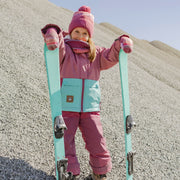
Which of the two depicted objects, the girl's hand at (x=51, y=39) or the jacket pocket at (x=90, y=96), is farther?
the jacket pocket at (x=90, y=96)

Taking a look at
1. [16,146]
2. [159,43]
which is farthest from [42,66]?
[159,43]

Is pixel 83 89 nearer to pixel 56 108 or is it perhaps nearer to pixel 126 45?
pixel 56 108

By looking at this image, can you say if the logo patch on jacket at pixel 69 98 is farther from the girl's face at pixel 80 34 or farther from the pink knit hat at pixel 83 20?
the pink knit hat at pixel 83 20

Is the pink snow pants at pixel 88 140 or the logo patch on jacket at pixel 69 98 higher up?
the logo patch on jacket at pixel 69 98

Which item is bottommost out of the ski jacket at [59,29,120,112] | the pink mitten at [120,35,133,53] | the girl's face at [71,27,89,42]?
the ski jacket at [59,29,120,112]

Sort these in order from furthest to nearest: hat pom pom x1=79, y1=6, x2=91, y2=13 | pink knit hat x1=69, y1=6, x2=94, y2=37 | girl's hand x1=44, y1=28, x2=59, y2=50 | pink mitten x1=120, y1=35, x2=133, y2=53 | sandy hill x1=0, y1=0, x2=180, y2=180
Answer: sandy hill x1=0, y1=0, x2=180, y2=180
hat pom pom x1=79, y1=6, x2=91, y2=13
pink knit hat x1=69, y1=6, x2=94, y2=37
pink mitten x1=120, y1=35, x2=133, y2=53
girl's hand x1=44, y1=28, x2=59, y2=50

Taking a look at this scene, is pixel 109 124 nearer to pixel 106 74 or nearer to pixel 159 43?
pixel 106 74

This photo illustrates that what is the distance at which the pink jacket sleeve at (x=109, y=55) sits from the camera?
2816mm

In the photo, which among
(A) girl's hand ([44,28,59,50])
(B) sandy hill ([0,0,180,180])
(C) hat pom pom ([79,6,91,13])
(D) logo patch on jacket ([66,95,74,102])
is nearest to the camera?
(A) girl's hand ([44,28,59,50])

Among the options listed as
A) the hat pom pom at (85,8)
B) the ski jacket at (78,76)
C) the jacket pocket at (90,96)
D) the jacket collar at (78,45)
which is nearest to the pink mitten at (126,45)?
the ski jacket at (78,76)

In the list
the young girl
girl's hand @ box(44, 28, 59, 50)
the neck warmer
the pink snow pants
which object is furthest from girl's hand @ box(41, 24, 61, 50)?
the pink snow pants

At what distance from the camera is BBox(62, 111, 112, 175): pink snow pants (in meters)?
Answer: 2.78

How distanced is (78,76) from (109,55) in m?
0.51

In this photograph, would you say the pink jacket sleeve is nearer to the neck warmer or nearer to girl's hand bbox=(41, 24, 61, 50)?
the neck warmer
